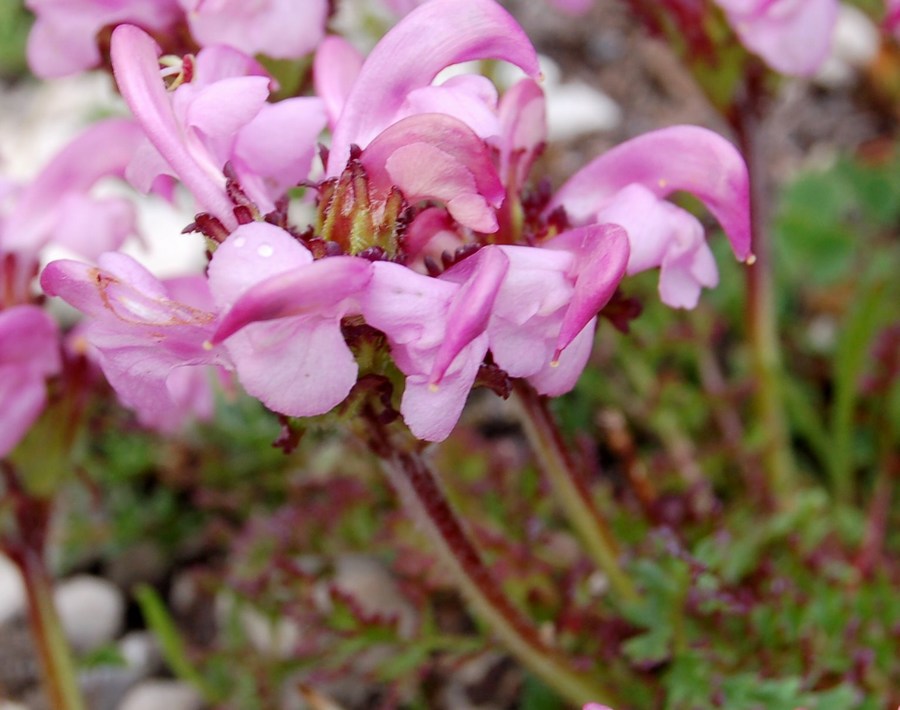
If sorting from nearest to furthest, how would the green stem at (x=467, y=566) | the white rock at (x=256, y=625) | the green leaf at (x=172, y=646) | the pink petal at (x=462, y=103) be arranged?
the pink petal at (x=462, y=103) → the green stem at (x=467, y=566) → the green leaf at (x=172, y=646) → the white rock at (x=256, y=625)

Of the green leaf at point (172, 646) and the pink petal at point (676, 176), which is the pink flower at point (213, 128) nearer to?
the pink petal at point (676, 176)

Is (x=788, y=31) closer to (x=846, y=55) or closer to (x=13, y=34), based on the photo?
(x=846, y=55)

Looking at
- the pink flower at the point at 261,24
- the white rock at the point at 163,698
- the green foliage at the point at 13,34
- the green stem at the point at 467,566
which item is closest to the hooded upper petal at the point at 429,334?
the green stem at the point at 467,566

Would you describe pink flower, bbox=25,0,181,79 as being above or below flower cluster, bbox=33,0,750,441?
above

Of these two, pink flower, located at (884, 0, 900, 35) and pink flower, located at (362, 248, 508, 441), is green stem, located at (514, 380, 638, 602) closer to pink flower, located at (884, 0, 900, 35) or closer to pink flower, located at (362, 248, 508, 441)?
pink flower, located at (362, 248, 508, 441)

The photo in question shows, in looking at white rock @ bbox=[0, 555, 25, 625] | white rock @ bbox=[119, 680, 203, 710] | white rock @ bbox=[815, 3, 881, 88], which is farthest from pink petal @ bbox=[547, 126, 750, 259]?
white rock @ bbox=[815, 3, 881, 88]

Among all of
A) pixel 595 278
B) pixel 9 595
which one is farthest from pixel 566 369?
pixel 9 595

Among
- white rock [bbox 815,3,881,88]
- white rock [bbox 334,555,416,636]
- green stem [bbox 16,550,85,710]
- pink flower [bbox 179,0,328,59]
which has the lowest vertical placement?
white rock [bbox 334,555,416,636]
